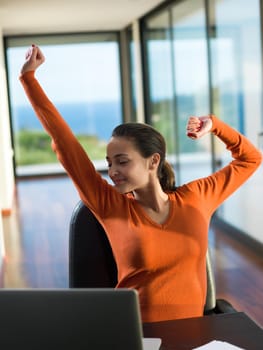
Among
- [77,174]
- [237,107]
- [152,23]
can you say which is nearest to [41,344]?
[77,174]

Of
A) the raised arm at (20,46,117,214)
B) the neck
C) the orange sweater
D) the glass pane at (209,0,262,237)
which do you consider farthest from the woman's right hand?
the glass pane at (209,0,262,237)

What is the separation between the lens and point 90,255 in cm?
172

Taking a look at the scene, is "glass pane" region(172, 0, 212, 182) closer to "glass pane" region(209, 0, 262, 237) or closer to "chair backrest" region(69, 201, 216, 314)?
"glass pane" region(209, 0, 262, 237)

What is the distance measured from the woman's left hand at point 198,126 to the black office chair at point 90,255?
0.38m

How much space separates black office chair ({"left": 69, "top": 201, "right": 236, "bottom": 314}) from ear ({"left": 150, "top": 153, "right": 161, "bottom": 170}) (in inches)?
9.9

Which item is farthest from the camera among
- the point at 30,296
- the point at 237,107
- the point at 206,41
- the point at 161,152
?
the point at 206,41

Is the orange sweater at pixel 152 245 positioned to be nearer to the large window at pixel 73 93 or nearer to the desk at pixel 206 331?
the desk at pixel 206 331

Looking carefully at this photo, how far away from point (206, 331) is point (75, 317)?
56cm

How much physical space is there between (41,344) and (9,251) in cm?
395

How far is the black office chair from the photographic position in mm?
1715

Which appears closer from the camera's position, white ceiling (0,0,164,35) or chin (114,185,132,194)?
chin (114,185,132,194)

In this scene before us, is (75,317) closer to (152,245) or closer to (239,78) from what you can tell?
(152,245)

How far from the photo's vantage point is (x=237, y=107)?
4.53m

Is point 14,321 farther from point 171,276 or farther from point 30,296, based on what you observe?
point 171,276
